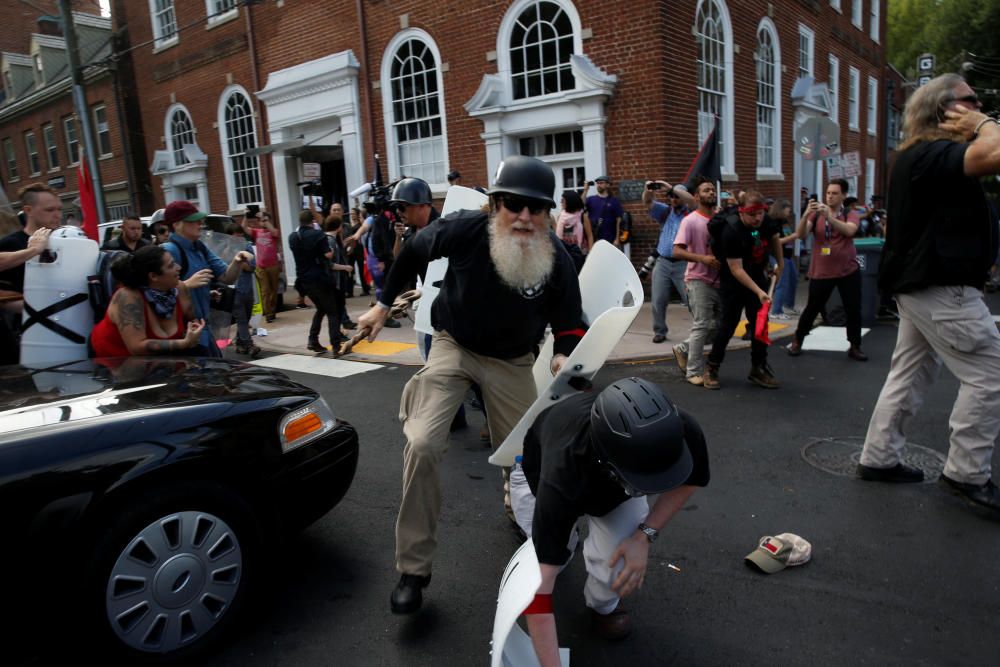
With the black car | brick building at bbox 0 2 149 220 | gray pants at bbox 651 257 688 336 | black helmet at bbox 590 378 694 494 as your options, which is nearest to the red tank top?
the black car

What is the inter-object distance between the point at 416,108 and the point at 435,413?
12.0m

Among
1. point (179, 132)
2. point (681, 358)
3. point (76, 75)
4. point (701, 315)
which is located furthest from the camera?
point (179, 132)

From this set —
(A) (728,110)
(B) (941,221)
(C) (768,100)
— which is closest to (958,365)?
(B) (941,221)

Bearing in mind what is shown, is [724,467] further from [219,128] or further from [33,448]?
[219,128]

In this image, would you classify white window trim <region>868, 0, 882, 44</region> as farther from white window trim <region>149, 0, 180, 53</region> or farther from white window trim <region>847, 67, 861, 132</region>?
white window trim <region>149, 0, 180, 53</region>

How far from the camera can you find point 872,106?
72.3 feet

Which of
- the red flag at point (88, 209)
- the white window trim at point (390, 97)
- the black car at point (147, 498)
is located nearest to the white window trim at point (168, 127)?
the white window trim at point (390, 97)

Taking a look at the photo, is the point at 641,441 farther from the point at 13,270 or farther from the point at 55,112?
the point at 55,112

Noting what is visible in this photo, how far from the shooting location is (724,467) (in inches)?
166

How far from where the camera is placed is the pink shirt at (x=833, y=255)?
6879 millimetres

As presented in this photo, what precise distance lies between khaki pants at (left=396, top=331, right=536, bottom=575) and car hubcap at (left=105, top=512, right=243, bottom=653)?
0.70 m

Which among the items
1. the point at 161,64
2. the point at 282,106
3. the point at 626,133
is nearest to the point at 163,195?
the point at 161,64

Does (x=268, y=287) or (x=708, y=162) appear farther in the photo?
(x=268, y=287)

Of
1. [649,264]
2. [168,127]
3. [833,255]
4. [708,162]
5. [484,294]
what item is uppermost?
[168,127]
